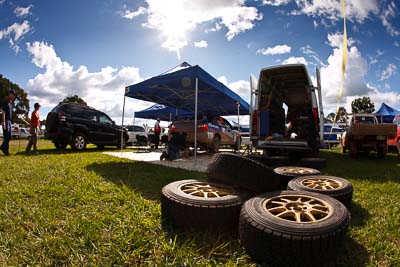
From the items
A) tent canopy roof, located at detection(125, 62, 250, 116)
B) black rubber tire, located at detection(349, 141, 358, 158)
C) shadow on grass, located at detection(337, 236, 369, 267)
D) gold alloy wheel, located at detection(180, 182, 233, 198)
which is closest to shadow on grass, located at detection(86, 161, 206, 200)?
gold alloy wheel, located at detection(180, 182, 233, 198)

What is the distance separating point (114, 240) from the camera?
203cm

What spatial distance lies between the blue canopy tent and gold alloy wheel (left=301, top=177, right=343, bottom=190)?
14.6 feet

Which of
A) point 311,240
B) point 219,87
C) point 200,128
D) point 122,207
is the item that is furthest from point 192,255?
point 200,128

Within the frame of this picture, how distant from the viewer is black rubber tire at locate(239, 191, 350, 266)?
5.30 ft

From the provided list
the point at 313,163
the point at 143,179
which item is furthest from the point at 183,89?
the point at 143,179

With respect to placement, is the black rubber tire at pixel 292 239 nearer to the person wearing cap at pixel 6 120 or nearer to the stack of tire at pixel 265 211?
the stack of tire at pixel 265 211

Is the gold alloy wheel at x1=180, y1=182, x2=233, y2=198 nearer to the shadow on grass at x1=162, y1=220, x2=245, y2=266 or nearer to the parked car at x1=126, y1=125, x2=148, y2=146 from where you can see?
the shadow on grass at x1=162, y1=220, x2=245, y2=266

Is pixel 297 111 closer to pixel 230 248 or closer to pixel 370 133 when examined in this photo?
pixel 370 133

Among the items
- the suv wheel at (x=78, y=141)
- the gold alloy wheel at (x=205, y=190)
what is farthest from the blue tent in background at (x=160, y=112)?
the gold alloy wheel at (x=205, y=190)

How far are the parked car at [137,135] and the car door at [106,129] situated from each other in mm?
4674

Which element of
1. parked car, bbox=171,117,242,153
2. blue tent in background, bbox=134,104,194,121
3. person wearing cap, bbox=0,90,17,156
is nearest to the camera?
person wearing cap, bbox=0,90,17,156

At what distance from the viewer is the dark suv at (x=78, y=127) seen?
9.55 meters

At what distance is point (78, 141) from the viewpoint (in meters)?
10.2

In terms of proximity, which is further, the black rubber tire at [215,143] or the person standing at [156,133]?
the person standing at [156,133]
